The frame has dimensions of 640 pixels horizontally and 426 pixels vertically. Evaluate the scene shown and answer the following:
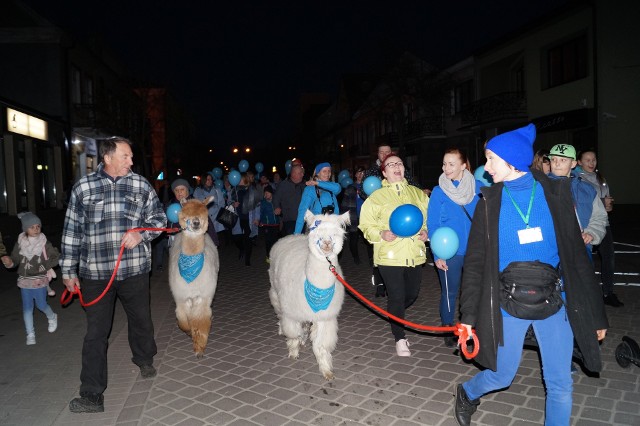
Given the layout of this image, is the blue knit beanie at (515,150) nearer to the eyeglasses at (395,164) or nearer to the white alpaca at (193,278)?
the eyeglasses at (395,164)

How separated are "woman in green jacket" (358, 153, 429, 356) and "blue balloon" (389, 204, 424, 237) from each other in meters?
0.24

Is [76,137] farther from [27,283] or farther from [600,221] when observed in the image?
[600,221]

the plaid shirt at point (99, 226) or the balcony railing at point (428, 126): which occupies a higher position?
the balcony railing at point (428, 126)

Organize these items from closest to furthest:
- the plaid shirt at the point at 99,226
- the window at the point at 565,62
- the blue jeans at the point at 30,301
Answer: the plaid shirt at the point at 99,226, the blue jeans at the point at 30,301, the window at the point at 565,62

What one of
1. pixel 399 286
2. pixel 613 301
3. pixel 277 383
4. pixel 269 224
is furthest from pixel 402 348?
pixel 269 224

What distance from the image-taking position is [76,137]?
80.8 feet

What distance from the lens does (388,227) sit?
199 inches

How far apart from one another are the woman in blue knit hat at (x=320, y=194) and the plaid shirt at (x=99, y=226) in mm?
3186

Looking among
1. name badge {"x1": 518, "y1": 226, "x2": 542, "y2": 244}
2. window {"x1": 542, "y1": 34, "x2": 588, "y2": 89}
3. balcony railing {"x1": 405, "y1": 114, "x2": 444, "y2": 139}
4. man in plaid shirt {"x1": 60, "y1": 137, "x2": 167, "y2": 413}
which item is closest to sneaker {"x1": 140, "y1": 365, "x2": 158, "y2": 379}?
man in plaid shirt {"x1": 60, "y1": 137, "x2": 167, "y2": 413}

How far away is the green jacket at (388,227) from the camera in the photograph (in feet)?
16.3

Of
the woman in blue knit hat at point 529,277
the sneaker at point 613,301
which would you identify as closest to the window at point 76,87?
the sneaker at point 613,301

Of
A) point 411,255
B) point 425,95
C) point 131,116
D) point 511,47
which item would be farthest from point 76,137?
point 411,255

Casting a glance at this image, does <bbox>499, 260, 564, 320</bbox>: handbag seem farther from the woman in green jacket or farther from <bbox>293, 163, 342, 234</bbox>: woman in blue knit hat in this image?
<bbox>293, 163, 342, 234</bbox>: woman in blue knit hat

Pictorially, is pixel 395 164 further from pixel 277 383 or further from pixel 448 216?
pixel 277 383
